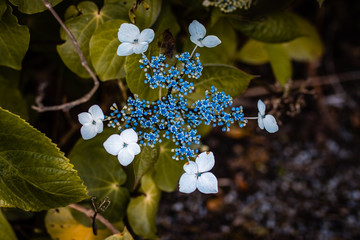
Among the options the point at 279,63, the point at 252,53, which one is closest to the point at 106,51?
the point at 279,63

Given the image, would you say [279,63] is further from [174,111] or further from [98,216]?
[98,216]

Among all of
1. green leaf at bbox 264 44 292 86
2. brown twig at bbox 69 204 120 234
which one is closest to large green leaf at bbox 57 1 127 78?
brown twig at bbox 69 204 120 234

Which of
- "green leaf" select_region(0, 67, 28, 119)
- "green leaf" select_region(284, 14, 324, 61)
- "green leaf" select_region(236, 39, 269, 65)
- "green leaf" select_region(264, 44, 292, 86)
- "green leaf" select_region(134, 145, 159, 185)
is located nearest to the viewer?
"green leaf" select_region(134, 145, 159, 185)

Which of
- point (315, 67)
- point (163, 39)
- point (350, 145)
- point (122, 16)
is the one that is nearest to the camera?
point (163, 39)

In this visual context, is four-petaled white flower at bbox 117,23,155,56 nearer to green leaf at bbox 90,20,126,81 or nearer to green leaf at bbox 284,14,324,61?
green leaf at bbox 90,20,126,81

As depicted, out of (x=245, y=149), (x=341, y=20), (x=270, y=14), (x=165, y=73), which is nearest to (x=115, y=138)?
(x=165, y=73)

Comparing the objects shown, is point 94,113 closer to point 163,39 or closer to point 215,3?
point 163,39
